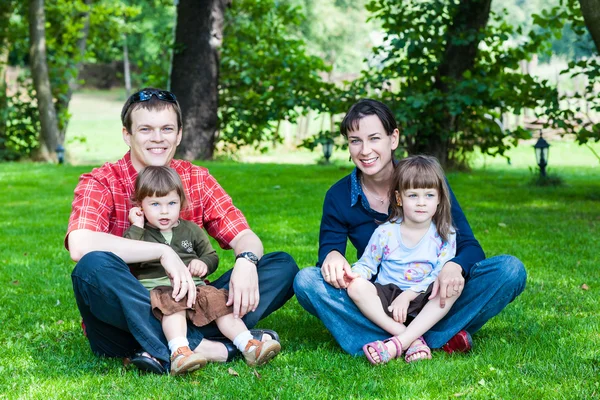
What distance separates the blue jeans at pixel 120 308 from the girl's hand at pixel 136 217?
29 centimetres

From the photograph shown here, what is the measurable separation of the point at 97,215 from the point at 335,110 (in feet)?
27.7

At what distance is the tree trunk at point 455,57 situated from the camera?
11.0m

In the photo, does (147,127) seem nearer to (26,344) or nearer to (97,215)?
(97,215)

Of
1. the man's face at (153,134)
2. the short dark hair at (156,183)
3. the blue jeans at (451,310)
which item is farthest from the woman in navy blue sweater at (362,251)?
the man's face at (153,134)

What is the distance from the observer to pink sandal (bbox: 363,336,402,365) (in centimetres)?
341

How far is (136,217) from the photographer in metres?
3.53

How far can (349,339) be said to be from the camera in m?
3.62

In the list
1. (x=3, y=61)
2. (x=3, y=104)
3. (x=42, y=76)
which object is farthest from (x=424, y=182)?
(x=3, y=61)

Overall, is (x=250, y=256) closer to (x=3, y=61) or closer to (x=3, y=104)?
(x=3, y=104)

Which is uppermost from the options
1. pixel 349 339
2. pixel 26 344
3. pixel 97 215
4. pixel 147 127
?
pixel 147 127

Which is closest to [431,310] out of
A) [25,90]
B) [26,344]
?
[26,344]

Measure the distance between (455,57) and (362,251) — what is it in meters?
8.13

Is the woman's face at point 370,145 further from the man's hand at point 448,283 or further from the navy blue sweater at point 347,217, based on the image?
the man's hand at point 448,283

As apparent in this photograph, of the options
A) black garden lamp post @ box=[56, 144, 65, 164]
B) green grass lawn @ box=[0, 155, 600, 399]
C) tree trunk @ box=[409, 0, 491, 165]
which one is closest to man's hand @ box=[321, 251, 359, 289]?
green grass lawn @ box=[0, 155, 600, 399]
